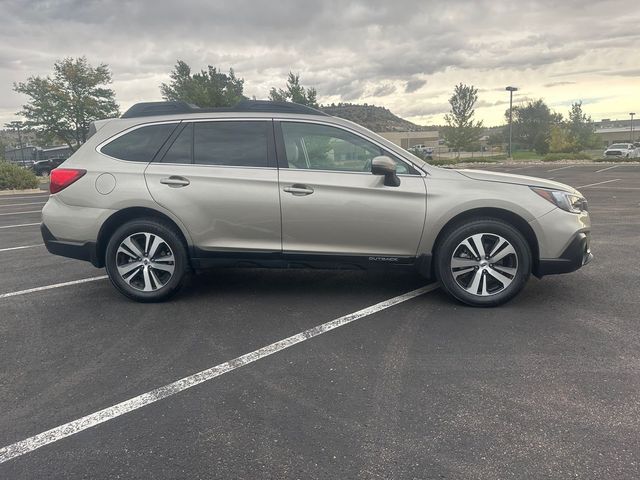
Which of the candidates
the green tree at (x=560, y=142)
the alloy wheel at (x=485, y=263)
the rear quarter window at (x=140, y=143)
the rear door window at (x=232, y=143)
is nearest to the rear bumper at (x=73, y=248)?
the rear quarter window at (x=140, y=143)

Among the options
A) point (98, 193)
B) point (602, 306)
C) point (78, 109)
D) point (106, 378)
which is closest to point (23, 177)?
point (78, 109)

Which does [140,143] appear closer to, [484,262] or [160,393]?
[160,393]

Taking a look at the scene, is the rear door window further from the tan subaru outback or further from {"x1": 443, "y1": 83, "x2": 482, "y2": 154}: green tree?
{"x1": 443, "y1": 83, "x2": 482, "y2": 154}: green tree

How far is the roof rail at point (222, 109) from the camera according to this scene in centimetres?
466

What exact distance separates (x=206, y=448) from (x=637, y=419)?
232cm

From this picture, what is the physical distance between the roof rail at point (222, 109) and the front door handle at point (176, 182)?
72 cm

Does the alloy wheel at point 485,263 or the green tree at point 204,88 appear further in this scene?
the green tree at point 204,88

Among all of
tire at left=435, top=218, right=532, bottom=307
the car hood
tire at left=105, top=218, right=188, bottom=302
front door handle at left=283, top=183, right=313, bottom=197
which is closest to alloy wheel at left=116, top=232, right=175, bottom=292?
tire at left=105, top=218, right=188, bottom=302

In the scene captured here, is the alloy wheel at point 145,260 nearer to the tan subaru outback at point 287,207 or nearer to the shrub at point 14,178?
the tan subaru outback at point 287,207

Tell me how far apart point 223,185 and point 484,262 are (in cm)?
250

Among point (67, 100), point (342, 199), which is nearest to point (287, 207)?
point (342, 199)

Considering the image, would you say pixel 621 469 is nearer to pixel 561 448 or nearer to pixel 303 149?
pixel 561 448

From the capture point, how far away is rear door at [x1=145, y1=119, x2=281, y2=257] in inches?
174

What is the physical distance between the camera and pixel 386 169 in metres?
Result: 4.21
